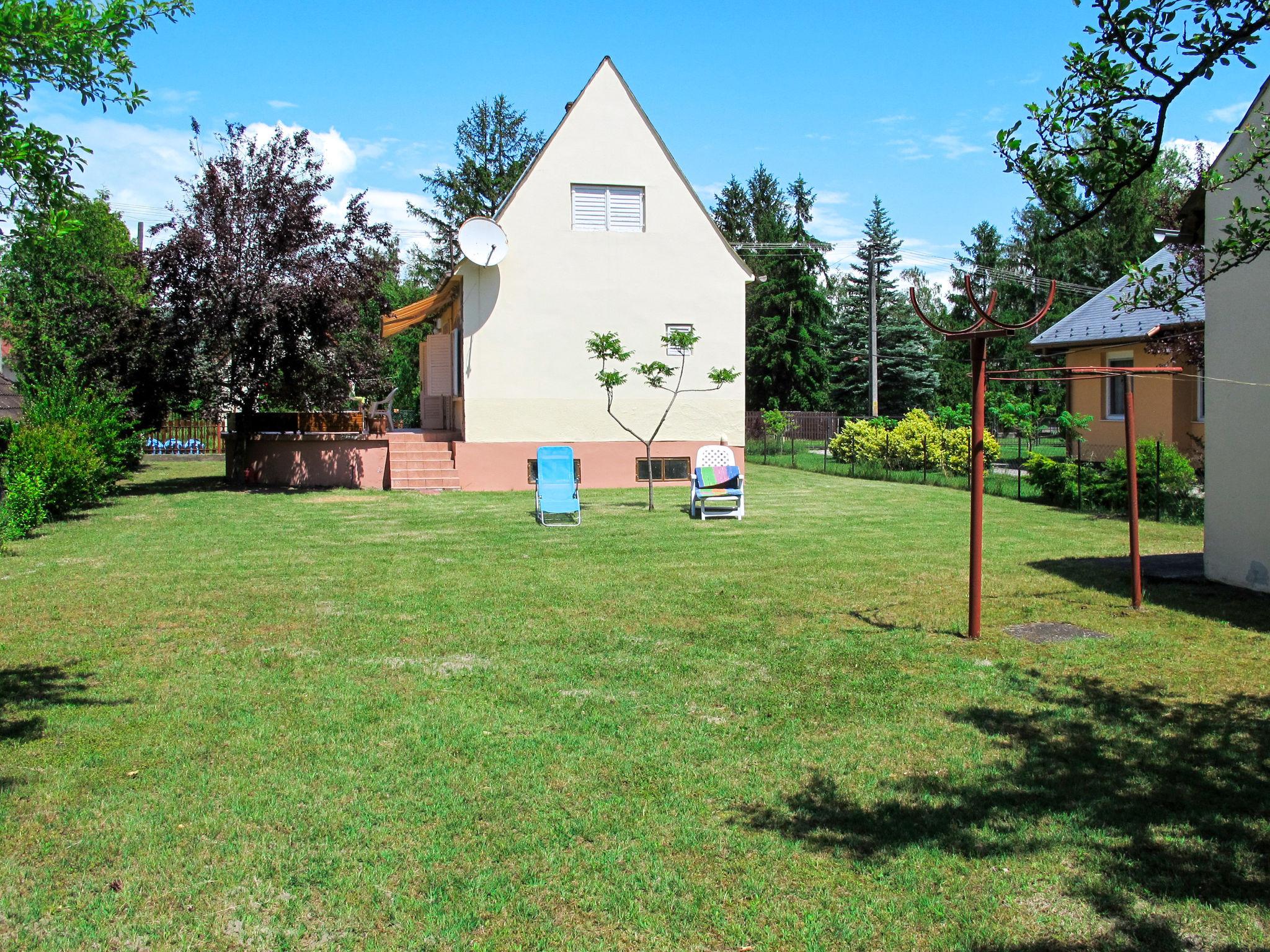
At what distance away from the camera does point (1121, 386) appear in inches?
1223

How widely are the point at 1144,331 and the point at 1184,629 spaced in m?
20.0

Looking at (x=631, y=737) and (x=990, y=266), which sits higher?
(x=990, y=266)

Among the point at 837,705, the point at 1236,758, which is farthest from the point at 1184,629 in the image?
the point at 837,705

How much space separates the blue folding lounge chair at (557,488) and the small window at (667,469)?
476 centimetres

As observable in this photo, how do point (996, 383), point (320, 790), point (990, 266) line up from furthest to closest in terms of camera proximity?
point (990, 266)
point (996, 383)
point (320, 790)

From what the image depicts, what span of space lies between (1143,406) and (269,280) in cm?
2281

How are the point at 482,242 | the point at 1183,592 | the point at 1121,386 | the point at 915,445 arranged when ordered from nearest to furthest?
the point at 1183,592 < the point at 482,242 < the point at 915,445 < the point at 1121,386

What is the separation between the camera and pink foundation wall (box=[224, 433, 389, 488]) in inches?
882

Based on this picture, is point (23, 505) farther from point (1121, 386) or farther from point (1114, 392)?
point (1121, 386)

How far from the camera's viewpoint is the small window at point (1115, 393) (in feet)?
95.8

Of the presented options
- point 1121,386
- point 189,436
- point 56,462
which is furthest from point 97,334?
point 1121,386

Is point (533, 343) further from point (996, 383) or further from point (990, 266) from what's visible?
point (990, 266)

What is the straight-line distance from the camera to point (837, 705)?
21.3ft

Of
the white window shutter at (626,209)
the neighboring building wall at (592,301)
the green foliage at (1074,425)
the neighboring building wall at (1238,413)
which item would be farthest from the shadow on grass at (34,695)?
the green foliage at (1074,425)
